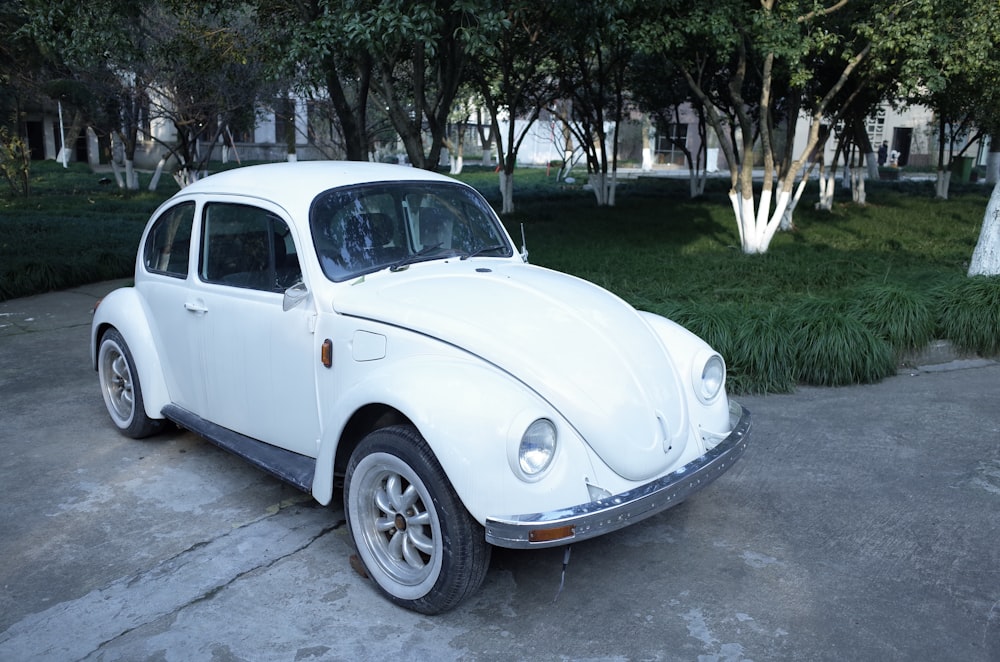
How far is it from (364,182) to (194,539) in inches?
75.5

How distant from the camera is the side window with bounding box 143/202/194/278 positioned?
473cm

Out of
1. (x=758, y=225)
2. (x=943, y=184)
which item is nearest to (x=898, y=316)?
(x=758, y=225)

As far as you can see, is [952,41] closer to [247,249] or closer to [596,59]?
[247,249]

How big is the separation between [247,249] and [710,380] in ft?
7.94

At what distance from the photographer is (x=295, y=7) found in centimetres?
977

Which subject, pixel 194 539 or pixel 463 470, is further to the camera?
pixel 194 539

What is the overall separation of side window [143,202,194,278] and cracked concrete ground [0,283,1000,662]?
111 cm

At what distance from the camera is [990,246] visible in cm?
842

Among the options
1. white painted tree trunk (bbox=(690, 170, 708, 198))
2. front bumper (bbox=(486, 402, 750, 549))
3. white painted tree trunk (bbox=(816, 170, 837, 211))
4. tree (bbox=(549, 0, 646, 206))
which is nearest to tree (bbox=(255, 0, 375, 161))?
tree (bbox=(549, 0, 646, 206))

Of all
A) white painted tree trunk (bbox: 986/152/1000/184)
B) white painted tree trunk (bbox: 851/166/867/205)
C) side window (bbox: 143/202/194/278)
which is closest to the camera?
side window (bbox: 143/202/194/278)

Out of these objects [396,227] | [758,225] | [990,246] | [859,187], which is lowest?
[990,246]

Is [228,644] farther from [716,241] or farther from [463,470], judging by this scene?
[716,241]

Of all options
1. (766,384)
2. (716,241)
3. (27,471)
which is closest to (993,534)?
(766,384)

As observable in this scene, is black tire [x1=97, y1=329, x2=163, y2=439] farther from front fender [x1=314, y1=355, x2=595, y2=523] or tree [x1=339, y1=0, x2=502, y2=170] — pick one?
tree [x1=339, y1=0, x2=502, y2=170]
